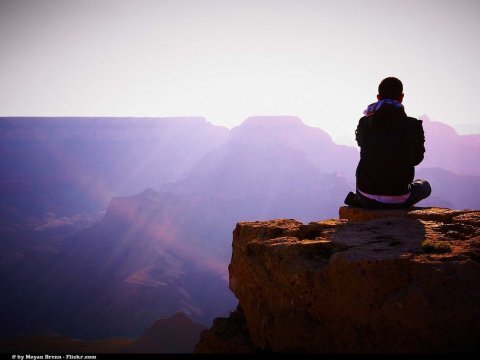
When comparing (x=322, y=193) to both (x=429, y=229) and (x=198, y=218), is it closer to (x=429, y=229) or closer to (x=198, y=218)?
(x=198, y=218)

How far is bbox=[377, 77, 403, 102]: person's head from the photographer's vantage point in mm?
3723

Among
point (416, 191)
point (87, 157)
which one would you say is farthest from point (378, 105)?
point (87, 157)

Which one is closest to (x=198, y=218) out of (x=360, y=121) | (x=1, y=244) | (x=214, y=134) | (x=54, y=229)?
(x=54, y=229)

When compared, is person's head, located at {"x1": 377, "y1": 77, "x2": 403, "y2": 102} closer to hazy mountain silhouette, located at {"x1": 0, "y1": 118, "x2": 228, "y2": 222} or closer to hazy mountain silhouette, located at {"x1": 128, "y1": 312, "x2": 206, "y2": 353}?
hazy mountain silhouette, located at {"x1": 128, "y1": 312, "x2": 206, "y2": 353}

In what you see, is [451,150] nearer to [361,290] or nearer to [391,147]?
[391,147]

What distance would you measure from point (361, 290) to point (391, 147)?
1904 mm

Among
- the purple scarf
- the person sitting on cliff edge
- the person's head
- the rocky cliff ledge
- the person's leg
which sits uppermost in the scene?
the person's head

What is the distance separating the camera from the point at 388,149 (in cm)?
359

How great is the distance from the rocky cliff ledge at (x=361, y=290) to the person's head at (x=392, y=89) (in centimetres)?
142

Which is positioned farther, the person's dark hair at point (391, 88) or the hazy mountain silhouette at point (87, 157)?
the hazy mountain silhouette at point (87, 157)

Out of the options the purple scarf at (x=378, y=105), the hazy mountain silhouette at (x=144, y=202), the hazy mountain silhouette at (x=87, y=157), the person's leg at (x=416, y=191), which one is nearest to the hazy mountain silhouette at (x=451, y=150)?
the hazy mountain silhouette at (x=144, y=202)

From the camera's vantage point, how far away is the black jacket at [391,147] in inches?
141

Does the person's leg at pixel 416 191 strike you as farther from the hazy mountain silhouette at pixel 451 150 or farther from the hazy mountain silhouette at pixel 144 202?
the hazy mountain silhouette at pixel 451 150

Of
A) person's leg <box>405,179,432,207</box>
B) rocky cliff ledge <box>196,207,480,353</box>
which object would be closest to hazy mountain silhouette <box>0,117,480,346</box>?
rocky cliff ledge <box>196,207,480,353</box>
